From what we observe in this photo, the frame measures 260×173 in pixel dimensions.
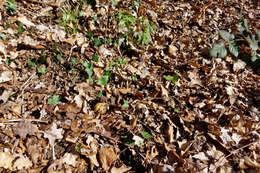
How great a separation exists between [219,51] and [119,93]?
193cm

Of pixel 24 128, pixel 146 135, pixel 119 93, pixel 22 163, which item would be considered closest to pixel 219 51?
pixel 119 93

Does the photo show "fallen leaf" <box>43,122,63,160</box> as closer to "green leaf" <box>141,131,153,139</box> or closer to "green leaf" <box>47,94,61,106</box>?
"green leaf" <box>47,94,61,106</box>

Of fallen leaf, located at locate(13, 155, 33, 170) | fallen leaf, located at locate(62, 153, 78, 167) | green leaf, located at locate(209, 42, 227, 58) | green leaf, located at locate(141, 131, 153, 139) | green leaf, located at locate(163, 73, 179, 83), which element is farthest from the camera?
green leaf, located at locate(209, 42, 227, 58)

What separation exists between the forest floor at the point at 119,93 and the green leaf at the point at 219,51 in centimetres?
2

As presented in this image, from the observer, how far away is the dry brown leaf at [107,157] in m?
2.00

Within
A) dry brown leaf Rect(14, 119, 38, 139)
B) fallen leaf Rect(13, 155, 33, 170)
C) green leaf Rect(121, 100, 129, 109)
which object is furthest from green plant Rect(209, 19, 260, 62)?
fallen leaf Rect(13, 155, 33, 170)

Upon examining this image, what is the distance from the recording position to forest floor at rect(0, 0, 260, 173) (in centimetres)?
205

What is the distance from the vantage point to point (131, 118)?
2.40m

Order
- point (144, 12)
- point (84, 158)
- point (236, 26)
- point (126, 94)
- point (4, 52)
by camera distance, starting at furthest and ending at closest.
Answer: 1. point (236, 26)
2. point (144, 12)
3. point (126, 94)
4. point (4, 52)
5. point (84, 158)

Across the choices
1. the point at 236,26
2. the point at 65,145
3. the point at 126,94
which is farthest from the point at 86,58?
the point at 236,26

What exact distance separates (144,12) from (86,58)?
1546mm

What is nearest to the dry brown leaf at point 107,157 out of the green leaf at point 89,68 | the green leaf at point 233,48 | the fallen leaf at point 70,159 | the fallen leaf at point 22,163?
the fallen leaf at point 70,159

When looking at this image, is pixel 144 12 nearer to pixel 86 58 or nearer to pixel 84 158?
pixel 86 58

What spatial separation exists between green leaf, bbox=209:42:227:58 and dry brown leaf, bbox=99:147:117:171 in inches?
91.4
